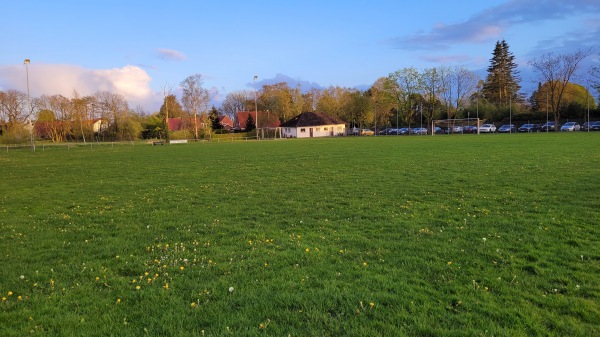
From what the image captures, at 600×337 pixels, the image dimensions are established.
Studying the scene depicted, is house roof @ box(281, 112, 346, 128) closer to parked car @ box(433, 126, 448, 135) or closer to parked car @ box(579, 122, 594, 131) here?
parked car @ box(433, 126, 448, 135)

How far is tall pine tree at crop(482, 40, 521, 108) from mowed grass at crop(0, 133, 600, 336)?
93063 millimetres

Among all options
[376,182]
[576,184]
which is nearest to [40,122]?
[376,182]

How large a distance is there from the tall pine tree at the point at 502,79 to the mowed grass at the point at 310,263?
305 feet

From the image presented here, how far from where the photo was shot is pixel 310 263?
6.07 meters

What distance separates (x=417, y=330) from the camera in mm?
3982

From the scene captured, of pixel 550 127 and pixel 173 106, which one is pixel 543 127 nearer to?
pixel 550 127


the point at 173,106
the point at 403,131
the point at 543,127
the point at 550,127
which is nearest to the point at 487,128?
the point at 543,127

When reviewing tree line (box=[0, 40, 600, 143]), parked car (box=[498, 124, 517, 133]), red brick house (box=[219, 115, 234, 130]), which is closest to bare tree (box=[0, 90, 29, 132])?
tree line (box=[0, 40, 600, 143])

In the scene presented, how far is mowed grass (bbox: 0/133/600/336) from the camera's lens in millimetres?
4258

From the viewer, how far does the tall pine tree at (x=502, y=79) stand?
Answer: 9419 centimetres

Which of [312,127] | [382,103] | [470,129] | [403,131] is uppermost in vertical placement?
[382,103]

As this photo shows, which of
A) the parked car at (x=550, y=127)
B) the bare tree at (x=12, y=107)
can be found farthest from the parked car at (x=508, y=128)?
the bare tree at (x=12, y=107)

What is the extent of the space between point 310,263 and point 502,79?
103557 millimetres

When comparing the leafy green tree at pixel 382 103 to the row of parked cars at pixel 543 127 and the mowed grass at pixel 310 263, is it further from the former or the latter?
the mowed grass at pixel 310 263
